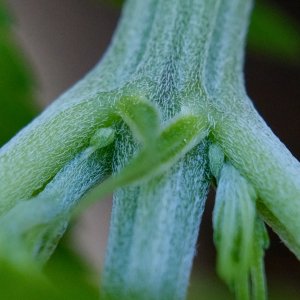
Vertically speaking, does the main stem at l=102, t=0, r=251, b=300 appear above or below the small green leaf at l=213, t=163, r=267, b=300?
above

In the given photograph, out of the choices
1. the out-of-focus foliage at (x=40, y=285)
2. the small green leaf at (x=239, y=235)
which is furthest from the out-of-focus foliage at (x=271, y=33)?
the out-of-focus foliage at (x=40, y=285)

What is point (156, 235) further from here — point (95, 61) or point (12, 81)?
point (95, 61)

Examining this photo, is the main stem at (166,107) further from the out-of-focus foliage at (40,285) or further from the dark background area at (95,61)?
the dark background area at (95,61)

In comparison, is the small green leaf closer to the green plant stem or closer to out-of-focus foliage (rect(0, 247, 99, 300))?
the green plant stem

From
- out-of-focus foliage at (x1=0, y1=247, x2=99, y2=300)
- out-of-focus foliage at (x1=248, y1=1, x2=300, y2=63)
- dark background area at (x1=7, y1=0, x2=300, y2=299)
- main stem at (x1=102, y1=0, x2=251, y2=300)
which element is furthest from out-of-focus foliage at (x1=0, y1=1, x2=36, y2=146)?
dark background area at (x1=7, y1=0, x2=300, y2=299)

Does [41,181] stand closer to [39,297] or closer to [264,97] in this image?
[39,297]

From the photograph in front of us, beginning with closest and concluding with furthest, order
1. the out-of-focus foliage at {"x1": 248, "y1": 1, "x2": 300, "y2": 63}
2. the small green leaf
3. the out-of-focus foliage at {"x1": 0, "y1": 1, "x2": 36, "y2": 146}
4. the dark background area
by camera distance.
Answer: the small green leaf < the out-of-focus foliage at {"x1": 0, "y1": 1, "x2": 36, "y2": 146} < the out-of-focus foliage at {"x1": 248, "y1": 1, "x2": 300, "y2": 63} < the dark background area
